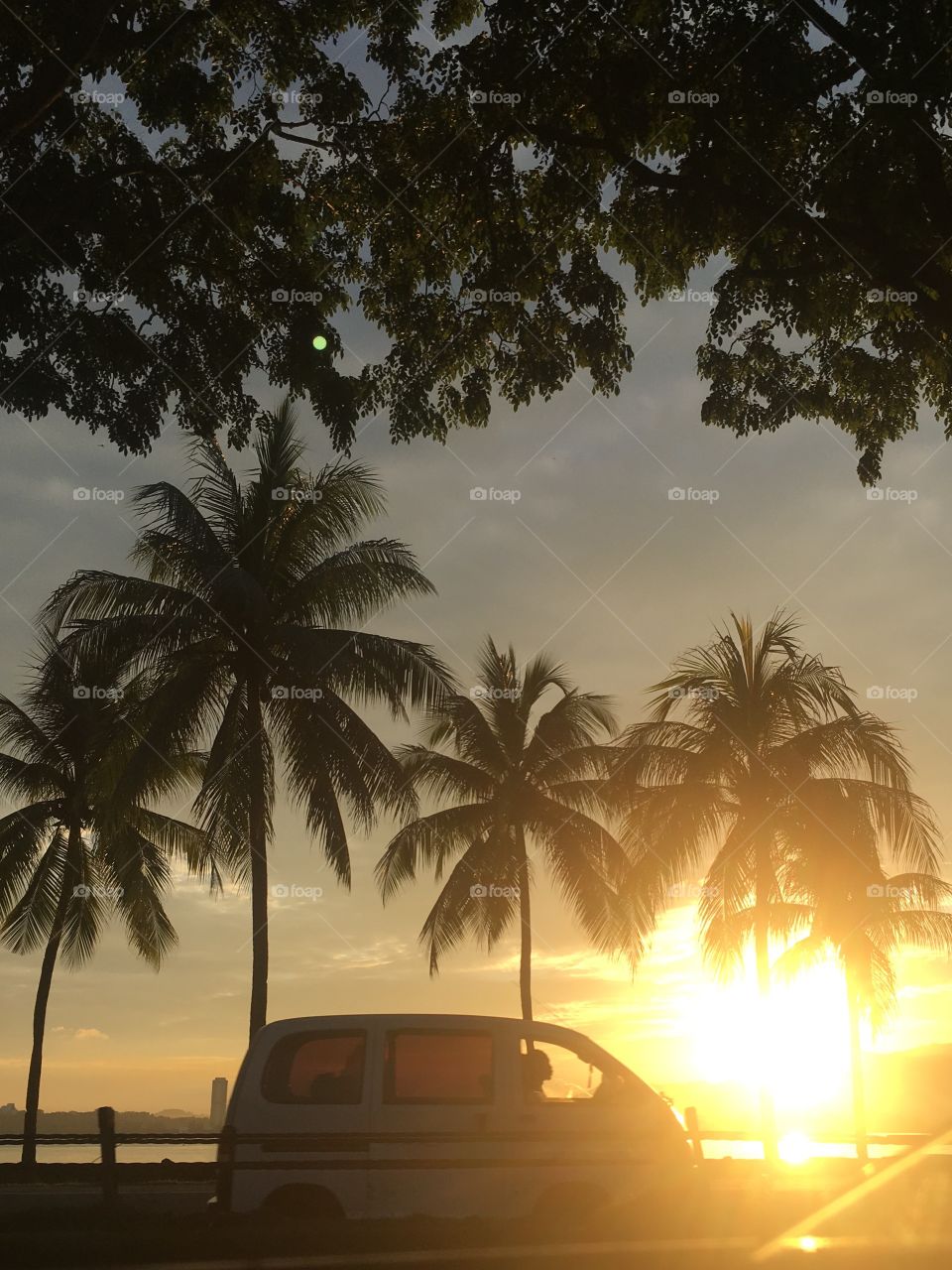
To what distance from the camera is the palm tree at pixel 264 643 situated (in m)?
23.6

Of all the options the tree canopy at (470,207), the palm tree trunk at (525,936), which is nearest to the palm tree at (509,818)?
the palm tree trunk at (525,936)

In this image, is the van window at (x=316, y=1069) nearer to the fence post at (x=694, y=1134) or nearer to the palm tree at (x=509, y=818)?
the fence post at (x=694, y=1134)

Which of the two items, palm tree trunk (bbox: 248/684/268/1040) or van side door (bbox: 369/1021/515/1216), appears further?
palm tree trunk (bbox: 248/684/268/1040)

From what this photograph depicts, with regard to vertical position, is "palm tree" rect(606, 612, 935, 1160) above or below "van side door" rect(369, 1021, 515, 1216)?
above

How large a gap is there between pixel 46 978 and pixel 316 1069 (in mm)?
29306

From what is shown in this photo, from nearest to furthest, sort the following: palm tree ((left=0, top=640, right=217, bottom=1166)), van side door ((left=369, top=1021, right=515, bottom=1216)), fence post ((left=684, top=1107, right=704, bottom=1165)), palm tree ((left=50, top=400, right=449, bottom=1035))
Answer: van side door ((left=369, top=1021, right=515, bottom=1216)), fence post ((left=684, top=1107, right=704, bottom=1165)), palm tree ((left=50, top=400, right=449, bottom=1035)), palm tree ((left=0, top=640, right=217, bottom=1166))

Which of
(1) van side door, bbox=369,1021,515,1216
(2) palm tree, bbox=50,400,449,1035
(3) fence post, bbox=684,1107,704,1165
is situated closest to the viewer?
(1) van side door, bbox=369,1021,515,1216

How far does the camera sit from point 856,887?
27.1 metres

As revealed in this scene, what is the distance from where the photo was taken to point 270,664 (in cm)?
2469

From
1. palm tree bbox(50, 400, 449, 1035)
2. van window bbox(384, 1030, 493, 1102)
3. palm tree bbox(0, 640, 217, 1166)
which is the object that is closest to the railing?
van window bbox(384, 1030, 493, 1102)

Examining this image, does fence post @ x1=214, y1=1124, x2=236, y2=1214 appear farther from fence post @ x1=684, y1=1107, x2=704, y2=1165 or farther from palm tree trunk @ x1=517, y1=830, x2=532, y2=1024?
palm tree trunk @ x1=517, y1=830, x2=532, y2=1024

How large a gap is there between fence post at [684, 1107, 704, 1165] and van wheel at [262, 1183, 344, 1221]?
2743 millimetres

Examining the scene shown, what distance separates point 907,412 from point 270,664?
1469 centimetres

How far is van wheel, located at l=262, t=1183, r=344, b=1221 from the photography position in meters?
8.41
